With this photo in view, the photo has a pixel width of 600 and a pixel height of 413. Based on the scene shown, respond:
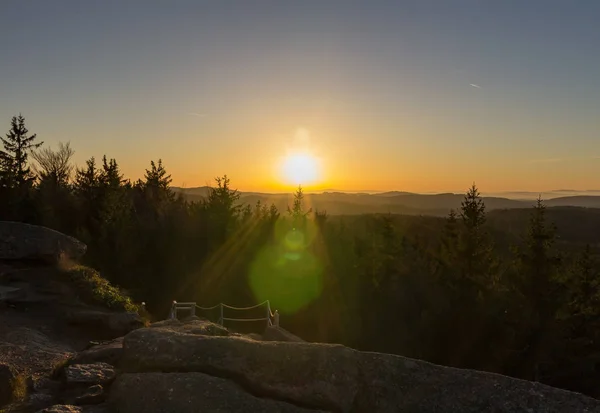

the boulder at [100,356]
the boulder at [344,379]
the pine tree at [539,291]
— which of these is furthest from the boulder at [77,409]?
the pine tree at [539,291]

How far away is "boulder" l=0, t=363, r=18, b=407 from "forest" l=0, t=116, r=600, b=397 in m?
19.1

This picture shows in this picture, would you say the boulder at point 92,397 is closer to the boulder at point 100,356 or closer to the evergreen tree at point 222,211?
the boulder at point 100,356

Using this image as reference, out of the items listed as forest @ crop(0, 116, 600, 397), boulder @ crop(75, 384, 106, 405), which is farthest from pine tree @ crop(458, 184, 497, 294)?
boulder @ crop(75, 384, 106, 405)

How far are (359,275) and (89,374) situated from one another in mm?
25677

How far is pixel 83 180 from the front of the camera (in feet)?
137

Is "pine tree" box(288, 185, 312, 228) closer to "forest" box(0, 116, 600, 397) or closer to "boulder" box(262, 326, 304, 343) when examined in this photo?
"forest" box(0, 116, 600, 397)

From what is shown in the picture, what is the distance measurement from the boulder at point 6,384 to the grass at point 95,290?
978 centimetres

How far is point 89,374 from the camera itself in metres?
8.09

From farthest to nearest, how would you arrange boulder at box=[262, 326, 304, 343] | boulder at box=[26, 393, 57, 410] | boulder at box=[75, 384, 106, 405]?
boulder at box=[262, 326, 304, 343] → boulder at box=[26, 393, 57, 410] → boulder at box=[75, 384, 106, 405]

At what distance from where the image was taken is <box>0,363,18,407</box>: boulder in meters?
8.00

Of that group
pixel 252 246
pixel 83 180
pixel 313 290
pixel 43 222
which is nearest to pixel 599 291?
pixel 313 290

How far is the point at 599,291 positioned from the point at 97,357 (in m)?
27.7

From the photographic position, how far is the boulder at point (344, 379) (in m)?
6.15

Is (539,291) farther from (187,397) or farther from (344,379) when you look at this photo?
(187,397)
